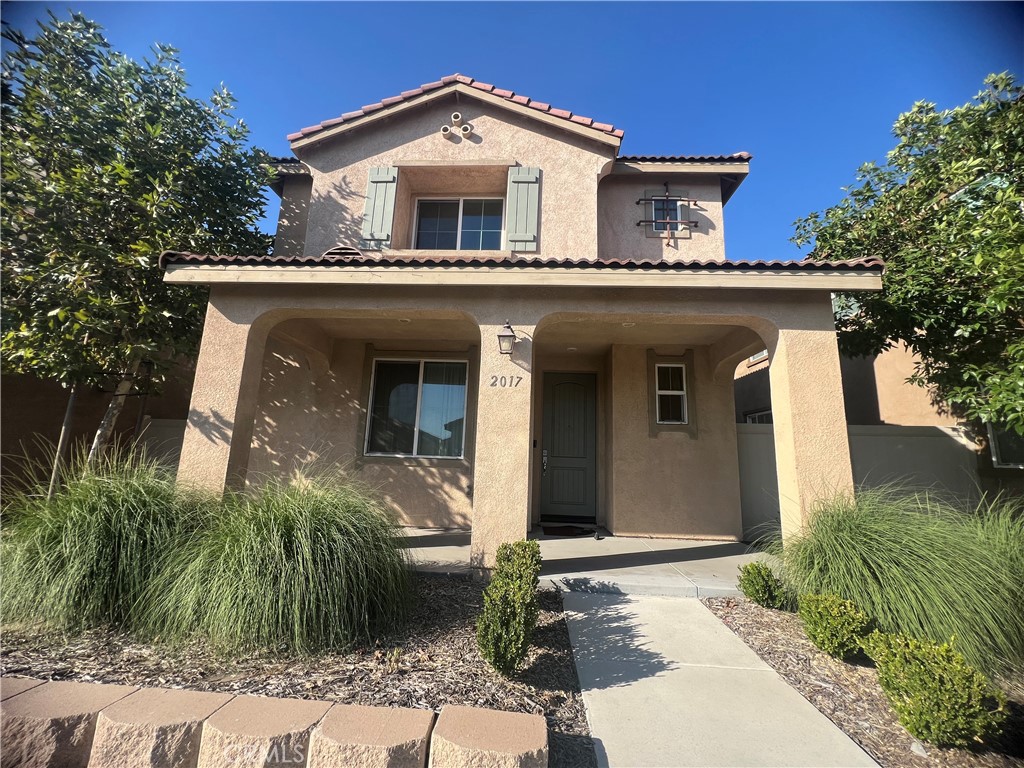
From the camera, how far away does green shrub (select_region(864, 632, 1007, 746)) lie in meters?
2.37

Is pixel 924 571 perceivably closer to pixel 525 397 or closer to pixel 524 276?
pixel 525 397

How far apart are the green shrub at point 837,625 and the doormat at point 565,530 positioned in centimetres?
389

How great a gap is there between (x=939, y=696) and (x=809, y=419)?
298 cm

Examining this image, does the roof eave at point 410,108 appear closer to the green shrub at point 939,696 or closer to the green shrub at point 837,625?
the green shrub at point 837,625

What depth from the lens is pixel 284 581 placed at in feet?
10.5

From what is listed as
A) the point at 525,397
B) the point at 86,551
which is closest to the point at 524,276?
the point at 525,397

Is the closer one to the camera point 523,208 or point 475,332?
point 475,332

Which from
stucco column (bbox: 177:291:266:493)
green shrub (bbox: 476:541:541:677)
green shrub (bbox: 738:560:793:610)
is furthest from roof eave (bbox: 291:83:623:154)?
green shrub (bbox: 476:541:541:677)

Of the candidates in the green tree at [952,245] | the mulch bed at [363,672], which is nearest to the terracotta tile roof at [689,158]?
the green tree at [952,245]

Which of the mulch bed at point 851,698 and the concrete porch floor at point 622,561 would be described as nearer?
the mulch bed at point 851,698

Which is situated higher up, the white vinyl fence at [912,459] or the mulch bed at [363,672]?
the white vinyl fence at [912,459]

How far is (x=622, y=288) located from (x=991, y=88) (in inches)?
242

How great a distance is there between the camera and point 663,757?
235cm

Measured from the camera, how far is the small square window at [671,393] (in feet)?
24.8
